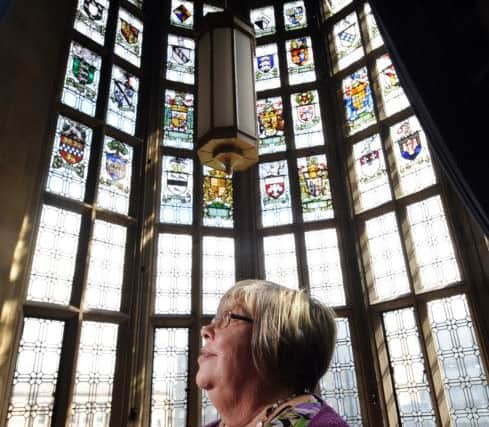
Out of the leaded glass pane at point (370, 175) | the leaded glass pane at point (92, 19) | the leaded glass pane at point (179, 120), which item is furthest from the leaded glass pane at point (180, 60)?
the leaded glass pane at point (370, 175)

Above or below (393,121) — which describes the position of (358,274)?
below

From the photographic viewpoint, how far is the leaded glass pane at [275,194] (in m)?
4.88

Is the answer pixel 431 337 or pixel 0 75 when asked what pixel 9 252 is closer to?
pixel 0 75

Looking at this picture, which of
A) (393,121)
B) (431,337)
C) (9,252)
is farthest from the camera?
(393,121)

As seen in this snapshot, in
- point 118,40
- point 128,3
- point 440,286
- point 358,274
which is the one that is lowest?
point 440,286

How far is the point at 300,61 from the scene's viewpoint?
5.75 m

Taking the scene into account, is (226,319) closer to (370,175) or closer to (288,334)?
(288,334)

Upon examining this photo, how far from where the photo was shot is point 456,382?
349 cm

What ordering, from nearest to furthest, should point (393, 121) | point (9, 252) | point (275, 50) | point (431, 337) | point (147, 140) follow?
1. point (9, 252)
2. point (431, 337)
3. point (393, 121)
4. point (147, 140)
5. point (275, 50)

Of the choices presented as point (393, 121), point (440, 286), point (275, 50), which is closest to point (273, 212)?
point (393, 121)

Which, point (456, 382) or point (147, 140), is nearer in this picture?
point (456, 382)

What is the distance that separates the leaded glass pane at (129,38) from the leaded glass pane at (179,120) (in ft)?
2.05

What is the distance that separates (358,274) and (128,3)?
4.35 m

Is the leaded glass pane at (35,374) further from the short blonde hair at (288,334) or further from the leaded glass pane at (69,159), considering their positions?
the short blonde hair at (288,334)
